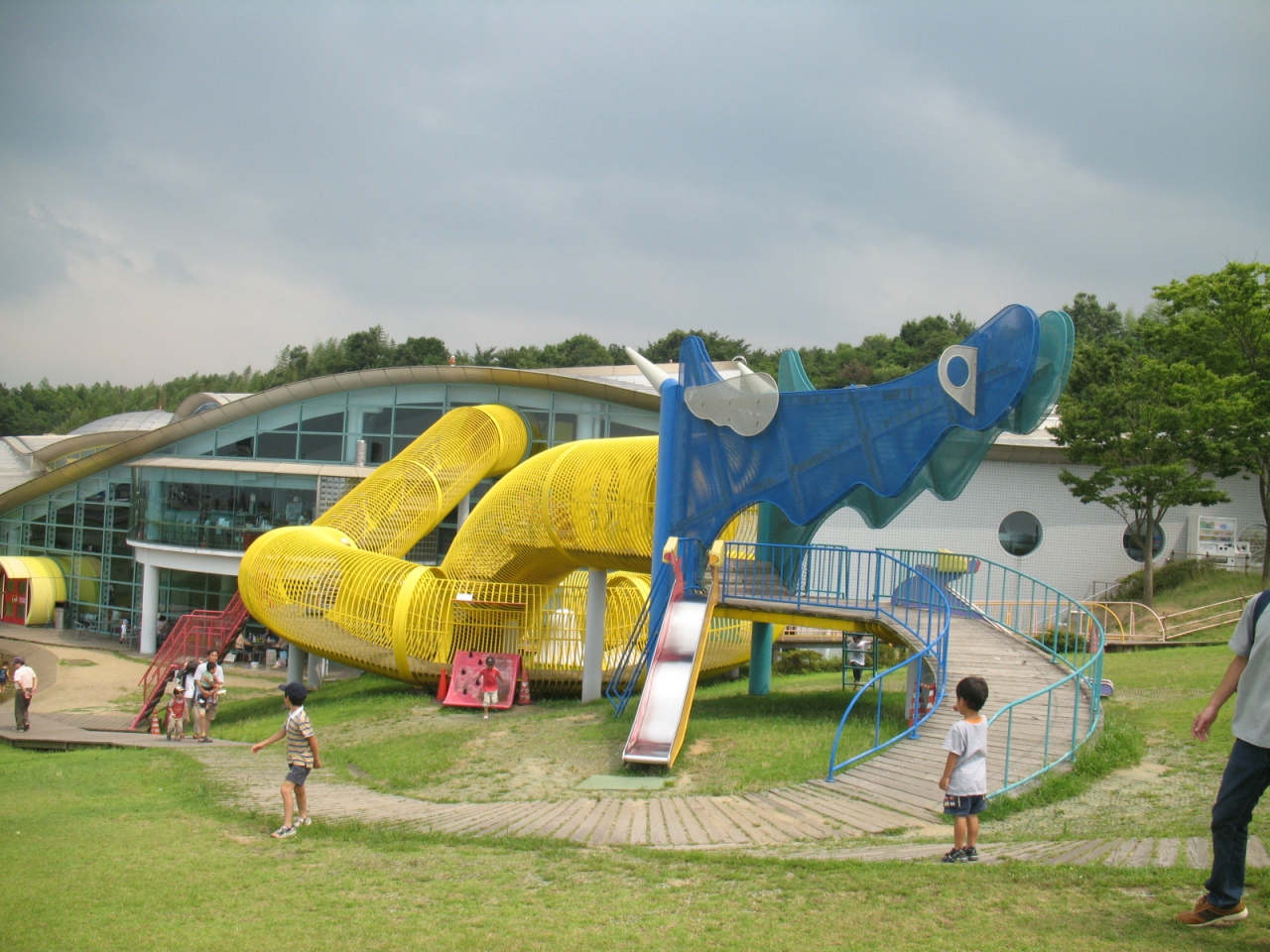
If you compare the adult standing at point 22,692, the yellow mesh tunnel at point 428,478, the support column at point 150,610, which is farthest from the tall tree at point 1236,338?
the support column at point 150,610

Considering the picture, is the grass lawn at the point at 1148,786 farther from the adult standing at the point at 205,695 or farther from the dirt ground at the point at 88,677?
the dirt ground at the point at 88,677

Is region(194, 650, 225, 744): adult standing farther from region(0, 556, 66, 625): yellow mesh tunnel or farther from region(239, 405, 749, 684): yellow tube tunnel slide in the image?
region(0, 556, 66, 625): yellow mesh tunnel

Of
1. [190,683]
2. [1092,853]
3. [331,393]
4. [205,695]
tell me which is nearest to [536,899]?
[1092,853]

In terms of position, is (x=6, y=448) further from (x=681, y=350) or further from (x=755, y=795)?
(x=755, y=795)

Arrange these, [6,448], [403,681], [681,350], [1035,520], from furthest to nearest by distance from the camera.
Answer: [6,448]
[1035,520]
[403,681]
[681,350]

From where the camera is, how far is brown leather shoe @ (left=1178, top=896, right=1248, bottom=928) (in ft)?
19.2

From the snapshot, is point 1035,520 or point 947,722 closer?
point 947,722

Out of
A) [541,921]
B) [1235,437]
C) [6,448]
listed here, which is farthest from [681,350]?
[6,448]

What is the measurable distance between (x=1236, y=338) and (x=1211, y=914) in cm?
2570

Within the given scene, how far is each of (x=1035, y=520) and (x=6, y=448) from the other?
4057 cm

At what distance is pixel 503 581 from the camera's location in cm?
2031

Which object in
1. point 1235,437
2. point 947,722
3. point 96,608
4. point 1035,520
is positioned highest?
point 1235,437

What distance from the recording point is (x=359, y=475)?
106ft

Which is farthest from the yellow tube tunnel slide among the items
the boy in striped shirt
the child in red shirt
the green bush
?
the green bush
